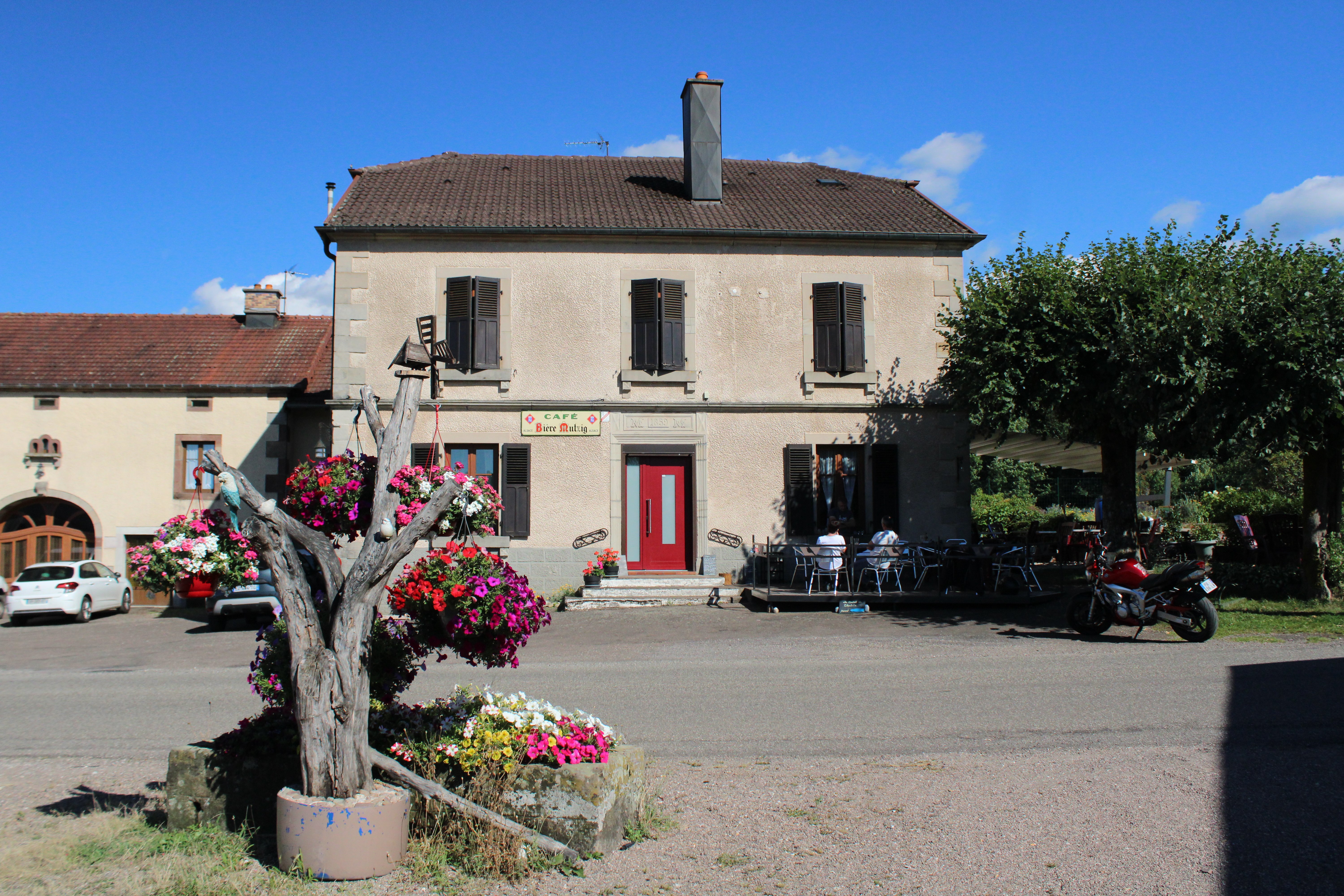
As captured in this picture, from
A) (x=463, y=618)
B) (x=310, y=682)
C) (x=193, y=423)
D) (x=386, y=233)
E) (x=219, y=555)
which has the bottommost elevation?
(x=310, y=682)

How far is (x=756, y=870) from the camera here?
4234mm

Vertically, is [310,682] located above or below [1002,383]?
below

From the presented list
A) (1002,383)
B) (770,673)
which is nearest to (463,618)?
(770,673)

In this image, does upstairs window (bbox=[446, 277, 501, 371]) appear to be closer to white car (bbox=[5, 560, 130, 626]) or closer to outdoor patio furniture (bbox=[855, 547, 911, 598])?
outdoor patio furniture (bbox=[855, 547, 911, 598])

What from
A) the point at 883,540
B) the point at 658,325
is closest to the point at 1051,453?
the point at 883,540

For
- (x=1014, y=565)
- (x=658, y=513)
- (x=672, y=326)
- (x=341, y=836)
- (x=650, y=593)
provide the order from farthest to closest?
(x=658, y=513), (x=672, y=326), (x=650, y=593), (x=1014, y=565), (x=341, y=836)

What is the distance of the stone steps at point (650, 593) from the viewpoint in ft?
49.0

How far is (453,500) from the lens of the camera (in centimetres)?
450

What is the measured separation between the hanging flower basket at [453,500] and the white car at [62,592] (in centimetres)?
1566

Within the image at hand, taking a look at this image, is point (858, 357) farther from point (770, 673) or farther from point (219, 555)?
point (219, 555)

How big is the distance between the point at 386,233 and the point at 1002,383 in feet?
34.0

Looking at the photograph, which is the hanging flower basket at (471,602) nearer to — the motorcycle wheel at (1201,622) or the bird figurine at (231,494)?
the bird figurine at (231,494)

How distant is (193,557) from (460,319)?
1213 centimetres

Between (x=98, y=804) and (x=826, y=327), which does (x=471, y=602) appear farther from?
(x=826, y=327)
